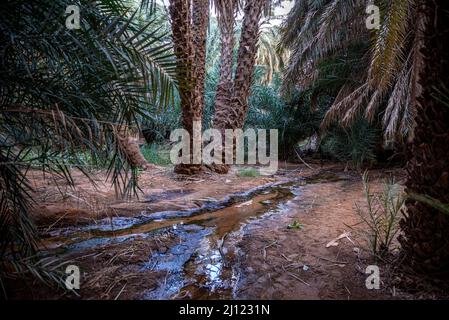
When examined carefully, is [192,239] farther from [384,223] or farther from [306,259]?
[384,223]

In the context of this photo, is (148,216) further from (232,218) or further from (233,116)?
(233,116)

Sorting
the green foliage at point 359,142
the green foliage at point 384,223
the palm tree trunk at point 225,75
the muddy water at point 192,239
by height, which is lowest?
the muddy water at point 192,239

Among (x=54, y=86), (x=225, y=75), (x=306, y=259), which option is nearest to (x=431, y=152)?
(x=306, y=259)

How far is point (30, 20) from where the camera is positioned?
1.75m

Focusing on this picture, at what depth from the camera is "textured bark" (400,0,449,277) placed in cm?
155

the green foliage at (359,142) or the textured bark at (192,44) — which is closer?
the textured bark at (192,44)

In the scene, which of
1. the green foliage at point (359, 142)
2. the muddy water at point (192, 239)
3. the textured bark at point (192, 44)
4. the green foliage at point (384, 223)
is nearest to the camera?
the muddy water at point (192, 239)

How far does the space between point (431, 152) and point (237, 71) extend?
15.5ft

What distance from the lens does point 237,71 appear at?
5859 millimetres

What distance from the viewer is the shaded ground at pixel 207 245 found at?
162 cm

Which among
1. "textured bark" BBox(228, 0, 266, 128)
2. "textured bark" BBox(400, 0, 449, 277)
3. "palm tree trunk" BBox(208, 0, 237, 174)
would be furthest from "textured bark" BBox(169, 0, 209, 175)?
"textured bark" BBox(400, 0, 449, 277)

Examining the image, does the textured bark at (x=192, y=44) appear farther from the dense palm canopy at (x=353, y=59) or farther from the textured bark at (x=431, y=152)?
the textured bark at (x=431, y=152)

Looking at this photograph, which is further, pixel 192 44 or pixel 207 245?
pixel 192 44

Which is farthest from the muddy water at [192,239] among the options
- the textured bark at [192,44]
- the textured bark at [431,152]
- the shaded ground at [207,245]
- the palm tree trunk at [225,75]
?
the palm tree trunk at [225,75]
